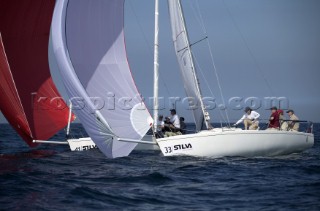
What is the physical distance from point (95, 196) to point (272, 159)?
27.6ft

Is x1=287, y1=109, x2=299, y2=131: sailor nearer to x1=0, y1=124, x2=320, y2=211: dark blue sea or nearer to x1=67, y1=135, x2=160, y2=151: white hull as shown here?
x1=0, y1=124, x2=320, y2=211: dark blue sea

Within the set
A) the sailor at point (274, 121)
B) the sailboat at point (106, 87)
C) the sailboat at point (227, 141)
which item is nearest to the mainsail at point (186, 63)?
the sailboat at point (227, 141)

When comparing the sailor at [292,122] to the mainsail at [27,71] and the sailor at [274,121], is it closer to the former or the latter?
the sailor at [274,121]

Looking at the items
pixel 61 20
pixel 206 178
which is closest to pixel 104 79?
pixel 61 20

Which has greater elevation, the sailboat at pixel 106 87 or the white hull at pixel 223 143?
the sailboat at pixel 106 87

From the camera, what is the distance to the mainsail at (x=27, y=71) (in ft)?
65.0

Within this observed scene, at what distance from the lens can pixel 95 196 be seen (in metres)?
11.7

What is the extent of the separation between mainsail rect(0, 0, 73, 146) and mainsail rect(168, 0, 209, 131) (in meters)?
4.90

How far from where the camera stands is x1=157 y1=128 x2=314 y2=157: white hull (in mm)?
17766

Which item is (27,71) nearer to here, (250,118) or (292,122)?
(250,118)

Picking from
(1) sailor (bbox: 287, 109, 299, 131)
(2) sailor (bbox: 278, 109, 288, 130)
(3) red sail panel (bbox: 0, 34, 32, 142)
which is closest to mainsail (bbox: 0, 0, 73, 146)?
(3) red sail panel (bbox: 0, 34, 32, 142)

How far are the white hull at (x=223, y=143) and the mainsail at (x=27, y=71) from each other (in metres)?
5.60

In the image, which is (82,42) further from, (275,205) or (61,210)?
(275,205)

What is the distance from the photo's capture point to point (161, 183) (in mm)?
13461
